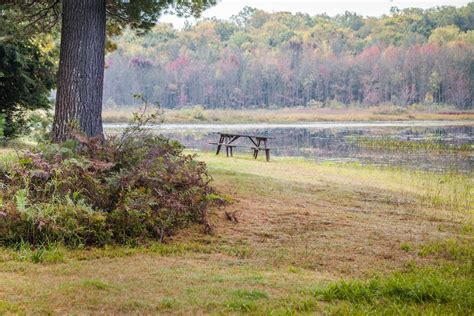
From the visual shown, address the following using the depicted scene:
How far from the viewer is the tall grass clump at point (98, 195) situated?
17.3 feet

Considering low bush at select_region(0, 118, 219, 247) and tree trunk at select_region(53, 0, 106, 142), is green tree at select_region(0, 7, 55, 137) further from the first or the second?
low bush at select_region(0, 118, 219, 247)

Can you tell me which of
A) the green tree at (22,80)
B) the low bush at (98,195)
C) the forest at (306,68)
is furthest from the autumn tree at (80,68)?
the forest at (306,68)

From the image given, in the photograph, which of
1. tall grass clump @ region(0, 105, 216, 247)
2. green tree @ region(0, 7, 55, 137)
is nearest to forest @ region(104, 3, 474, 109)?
green tree @ region(0, 7, 55, 137)

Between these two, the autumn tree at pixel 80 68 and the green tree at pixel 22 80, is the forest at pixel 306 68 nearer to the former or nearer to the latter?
the green tree at pixel 22 80

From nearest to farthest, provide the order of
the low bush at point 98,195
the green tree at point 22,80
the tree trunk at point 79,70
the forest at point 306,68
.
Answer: the low bush at point 98,195 < the tree trunk at point 79,70 < the green tree at point 22,80 < the forest at point 306,68

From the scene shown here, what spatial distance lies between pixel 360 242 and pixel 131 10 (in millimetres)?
6120

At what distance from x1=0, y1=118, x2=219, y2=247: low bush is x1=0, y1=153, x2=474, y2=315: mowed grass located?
0.70 ft

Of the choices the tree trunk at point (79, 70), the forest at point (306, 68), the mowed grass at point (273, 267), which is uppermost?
the forest at point (306, 68)

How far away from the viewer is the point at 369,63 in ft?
280

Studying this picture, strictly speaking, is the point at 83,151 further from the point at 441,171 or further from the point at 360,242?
the point at 441,171

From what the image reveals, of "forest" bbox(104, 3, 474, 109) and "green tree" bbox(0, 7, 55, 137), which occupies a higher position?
"forest" bbox(104, 3, 474, 109)

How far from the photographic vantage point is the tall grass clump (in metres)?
5.27

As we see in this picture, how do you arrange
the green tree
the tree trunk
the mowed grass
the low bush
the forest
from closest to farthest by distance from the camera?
the mowed grass, the low bush, the tree trunk, the green tree, the forest

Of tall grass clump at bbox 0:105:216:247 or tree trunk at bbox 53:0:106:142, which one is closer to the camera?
tall grass clump at bbox 0:105:216:247
